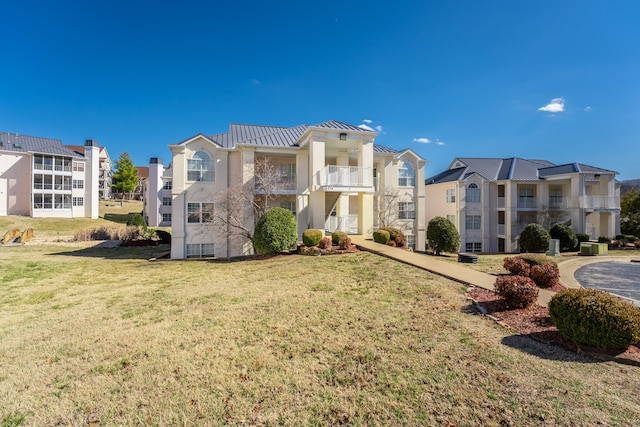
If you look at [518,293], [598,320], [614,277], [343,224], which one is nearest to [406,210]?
[343,224]

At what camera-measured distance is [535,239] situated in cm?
1948

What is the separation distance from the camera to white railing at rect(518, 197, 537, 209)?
89.7 feet

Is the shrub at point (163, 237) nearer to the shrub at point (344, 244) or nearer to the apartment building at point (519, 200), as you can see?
the shrub at point (344, 244)

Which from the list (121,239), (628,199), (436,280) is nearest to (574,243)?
(628,199)

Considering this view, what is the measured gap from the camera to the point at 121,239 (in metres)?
26.4

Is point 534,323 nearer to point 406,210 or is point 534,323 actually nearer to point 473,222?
point 406,210

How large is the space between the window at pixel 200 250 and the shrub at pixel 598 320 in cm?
1879

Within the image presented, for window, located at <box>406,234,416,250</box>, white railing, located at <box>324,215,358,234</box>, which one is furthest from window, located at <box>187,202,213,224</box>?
window, located at <box>406,234,416,250</box>

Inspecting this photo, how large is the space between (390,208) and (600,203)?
18821 millimetres

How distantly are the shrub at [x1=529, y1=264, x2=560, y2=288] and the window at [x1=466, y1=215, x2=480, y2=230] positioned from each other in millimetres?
20396

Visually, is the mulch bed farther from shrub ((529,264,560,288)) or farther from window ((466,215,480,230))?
window ((466,215,480,230))

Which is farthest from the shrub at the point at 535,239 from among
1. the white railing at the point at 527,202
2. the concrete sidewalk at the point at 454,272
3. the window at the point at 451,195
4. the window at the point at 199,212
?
the window at the point at 199,212

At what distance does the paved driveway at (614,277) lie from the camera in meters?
8.84

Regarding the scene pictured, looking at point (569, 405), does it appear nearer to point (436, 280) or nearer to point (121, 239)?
point (436, 280)
